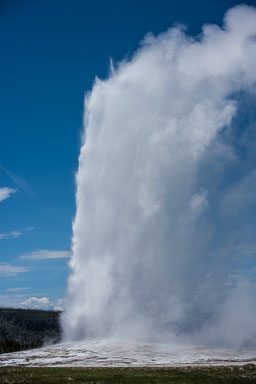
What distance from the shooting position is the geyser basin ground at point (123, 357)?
42.4 metres

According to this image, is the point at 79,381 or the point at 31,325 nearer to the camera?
the point at 79,381

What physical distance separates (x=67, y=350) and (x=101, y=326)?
23.8 m

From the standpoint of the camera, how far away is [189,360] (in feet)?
147

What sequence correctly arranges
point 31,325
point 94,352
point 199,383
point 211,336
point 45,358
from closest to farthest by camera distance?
1. point 199,383
2. point 45,358
3. point 94,352
4. point 211,336
5. point 31,325

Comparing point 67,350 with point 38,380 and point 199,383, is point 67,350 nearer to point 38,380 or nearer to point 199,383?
point 38,380

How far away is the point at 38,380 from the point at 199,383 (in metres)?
12.0

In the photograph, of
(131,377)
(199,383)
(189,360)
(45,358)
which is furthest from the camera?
(45,358)

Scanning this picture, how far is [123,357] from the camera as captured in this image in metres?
47.1

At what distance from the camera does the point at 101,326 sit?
77.8 m

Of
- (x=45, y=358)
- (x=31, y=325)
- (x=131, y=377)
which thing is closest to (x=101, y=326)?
(x=45, y=358)

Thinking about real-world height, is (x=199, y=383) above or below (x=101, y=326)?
below

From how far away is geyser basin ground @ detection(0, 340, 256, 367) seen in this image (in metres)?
42.4

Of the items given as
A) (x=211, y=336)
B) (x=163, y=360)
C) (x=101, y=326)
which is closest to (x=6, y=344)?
(x=101, y=326)

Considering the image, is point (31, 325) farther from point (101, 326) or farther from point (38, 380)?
point (38, 380)
